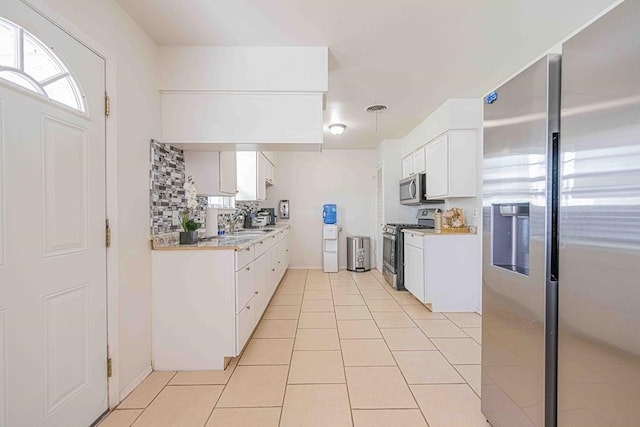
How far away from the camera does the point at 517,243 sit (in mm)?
1466

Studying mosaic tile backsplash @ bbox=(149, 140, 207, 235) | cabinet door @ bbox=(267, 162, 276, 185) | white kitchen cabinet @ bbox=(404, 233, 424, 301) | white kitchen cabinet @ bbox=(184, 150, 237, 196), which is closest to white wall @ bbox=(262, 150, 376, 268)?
cabinet door @ bbox=(267, 162, 276, 185)

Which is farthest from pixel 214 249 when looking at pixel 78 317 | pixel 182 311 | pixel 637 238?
pixel 637 238

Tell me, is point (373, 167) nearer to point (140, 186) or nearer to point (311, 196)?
point (311, 196)

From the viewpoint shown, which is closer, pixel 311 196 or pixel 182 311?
pixel 182 311

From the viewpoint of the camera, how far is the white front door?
1.21 meters

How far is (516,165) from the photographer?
52.8 inches

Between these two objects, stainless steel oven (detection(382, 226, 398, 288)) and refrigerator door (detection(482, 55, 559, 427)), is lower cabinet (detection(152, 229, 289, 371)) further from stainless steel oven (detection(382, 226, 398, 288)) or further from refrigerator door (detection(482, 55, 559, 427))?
stainless steel oven (detection(382, 226, 398, 288))

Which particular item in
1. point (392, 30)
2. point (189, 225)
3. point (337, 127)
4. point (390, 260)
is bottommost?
point (390, 260)

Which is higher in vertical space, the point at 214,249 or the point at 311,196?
the point at 311,196

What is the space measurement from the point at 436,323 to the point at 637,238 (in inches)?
99.7

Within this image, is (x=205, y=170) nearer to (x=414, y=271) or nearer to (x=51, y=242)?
(x=51, y=242)

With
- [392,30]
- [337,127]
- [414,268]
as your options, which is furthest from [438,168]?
[392,30]

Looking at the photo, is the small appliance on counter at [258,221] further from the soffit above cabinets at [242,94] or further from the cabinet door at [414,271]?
the soffit above cabinets at [242,94]

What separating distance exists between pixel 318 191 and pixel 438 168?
279 centimetres
